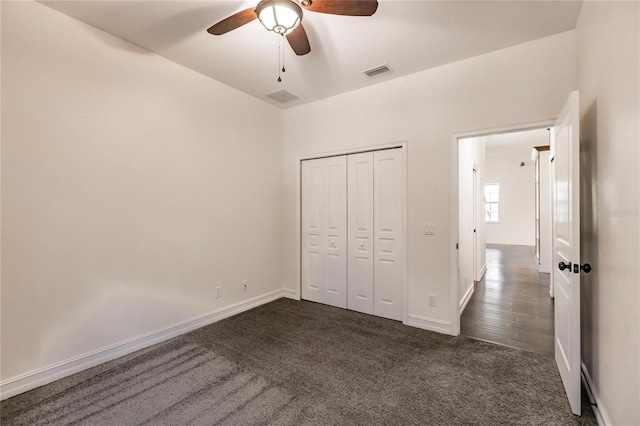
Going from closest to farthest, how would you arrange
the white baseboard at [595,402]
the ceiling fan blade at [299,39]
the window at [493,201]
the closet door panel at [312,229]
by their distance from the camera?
1. the white baseboard at [595,402]
2. the ceiling fan blade at [299,39]
3. the closet door panel at [312,229]
4. the window at [493,201]

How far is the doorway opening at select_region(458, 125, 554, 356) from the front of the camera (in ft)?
10.9

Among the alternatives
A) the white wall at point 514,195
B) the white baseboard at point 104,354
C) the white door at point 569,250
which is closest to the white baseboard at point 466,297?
the white door at point 569,250

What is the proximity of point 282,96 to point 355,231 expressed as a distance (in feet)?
7.00

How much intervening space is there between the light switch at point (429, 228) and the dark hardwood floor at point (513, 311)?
115 centimetres

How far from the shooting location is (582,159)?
7.39 feet

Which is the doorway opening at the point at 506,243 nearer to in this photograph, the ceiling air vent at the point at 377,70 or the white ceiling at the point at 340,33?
the white ceiling at the point at 340,33

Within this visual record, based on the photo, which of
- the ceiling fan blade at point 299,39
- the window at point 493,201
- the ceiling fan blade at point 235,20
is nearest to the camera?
the ceiling fan blade at point 235,20

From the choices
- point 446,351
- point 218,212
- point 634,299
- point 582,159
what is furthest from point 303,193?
point 634,299

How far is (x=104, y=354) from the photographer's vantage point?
2564 millimetres

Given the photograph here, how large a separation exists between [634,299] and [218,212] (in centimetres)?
356

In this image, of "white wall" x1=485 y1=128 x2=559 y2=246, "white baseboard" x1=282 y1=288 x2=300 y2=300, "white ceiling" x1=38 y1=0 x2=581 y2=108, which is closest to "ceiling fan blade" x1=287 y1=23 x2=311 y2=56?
"white ceiling" x1=38 y1=0 x2=581 y2=108

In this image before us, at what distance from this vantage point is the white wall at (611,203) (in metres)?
1.38

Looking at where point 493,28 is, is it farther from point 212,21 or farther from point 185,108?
point 185,108

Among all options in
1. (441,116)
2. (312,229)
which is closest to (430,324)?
(312,229)
